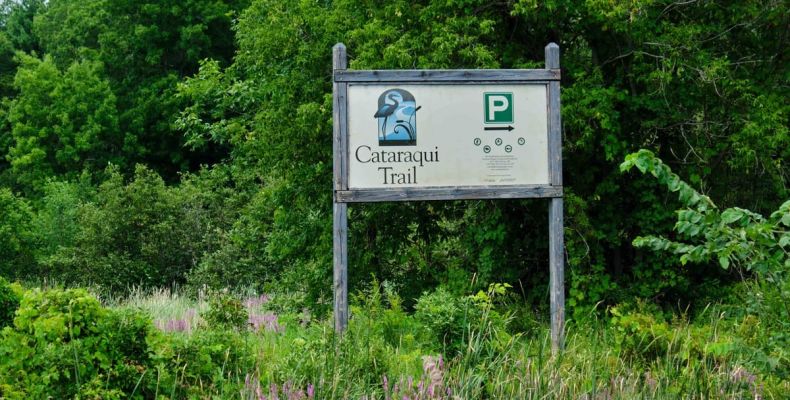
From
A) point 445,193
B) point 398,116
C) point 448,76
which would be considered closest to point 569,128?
point 448,76

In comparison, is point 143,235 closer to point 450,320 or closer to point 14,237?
point 14,237

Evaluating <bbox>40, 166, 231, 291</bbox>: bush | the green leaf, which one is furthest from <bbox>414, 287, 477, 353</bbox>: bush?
<bbox>40, 166, 231, 291</bbox>: bush

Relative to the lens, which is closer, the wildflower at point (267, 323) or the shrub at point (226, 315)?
the shrub at point (226, 315)

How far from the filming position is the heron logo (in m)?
7.16

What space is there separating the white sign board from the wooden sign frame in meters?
0.05

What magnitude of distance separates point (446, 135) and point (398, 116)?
0.41 metres

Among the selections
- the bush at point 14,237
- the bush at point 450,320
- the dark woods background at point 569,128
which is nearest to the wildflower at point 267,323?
the bush at point 450,320

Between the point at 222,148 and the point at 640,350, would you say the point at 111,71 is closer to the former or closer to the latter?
the point at 222,148

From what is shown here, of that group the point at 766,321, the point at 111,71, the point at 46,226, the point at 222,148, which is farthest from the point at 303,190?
the point at 111,71

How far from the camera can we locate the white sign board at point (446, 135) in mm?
7125

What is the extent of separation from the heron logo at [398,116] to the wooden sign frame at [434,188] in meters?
0.12

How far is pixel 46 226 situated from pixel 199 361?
20108 mm

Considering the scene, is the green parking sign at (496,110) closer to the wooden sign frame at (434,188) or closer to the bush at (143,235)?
the wooden sign frame at (434,188)

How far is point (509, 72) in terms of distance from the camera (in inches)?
287
